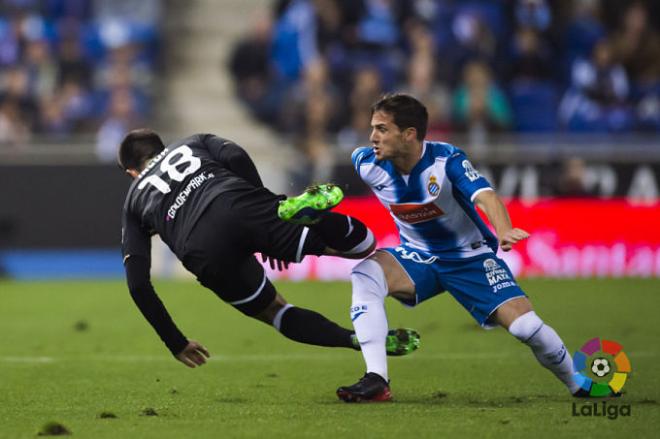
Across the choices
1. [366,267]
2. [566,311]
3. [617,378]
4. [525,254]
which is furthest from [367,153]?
[525,254]

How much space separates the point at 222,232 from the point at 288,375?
177 centimetres

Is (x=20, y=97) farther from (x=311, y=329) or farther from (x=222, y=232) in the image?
(x=222, y=232)

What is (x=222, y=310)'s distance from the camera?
13203 mm

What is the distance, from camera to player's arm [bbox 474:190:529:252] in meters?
6.11

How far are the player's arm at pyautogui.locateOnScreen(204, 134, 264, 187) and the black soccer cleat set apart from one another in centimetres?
121

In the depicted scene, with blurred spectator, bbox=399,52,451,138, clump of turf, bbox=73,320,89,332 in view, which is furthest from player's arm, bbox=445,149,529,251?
blurred spectator, bbox=399,52,451,138

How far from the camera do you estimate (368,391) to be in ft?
21.7

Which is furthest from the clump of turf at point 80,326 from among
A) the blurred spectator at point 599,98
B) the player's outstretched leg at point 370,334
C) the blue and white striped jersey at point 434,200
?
the blurred spectator at point 599,98

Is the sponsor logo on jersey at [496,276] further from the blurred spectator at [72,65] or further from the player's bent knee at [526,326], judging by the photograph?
the blurred spectator at [72,65]

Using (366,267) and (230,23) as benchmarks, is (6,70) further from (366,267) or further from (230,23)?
(366,267)

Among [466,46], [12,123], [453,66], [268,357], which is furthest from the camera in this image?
[466,46]

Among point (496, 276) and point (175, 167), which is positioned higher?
point (175, 167)

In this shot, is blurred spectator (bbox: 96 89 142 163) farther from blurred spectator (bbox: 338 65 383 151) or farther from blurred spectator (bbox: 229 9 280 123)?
blurred spectator (bbox: 338 65 383 151)

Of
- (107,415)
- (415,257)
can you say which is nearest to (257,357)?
(415,257)
